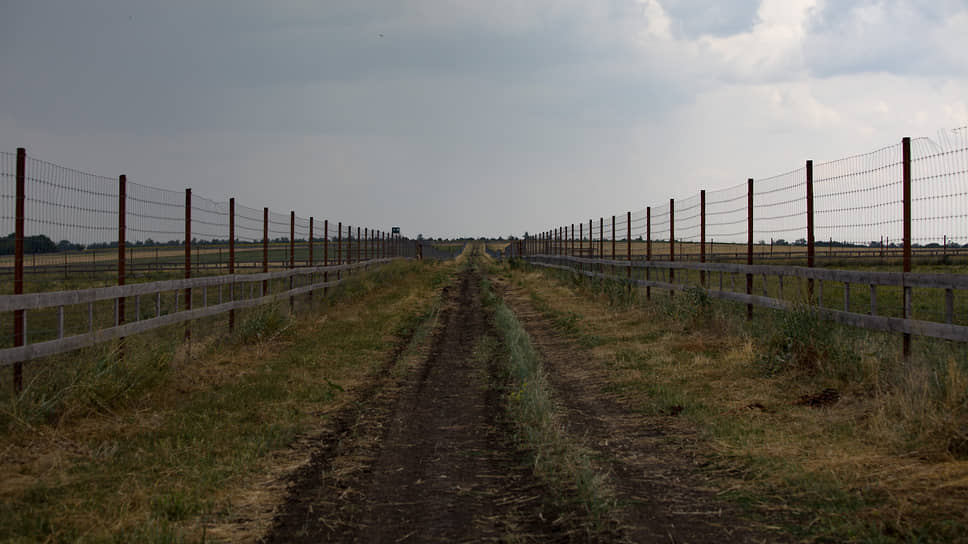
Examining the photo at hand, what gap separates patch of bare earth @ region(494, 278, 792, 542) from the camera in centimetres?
380

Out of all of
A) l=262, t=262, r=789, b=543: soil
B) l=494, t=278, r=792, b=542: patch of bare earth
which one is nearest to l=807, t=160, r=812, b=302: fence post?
l=494, t=278, r=792, b=542: patch of bare earth

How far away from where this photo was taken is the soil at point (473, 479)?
379 cm

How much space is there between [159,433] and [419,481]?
261cm

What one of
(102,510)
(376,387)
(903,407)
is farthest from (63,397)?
(903,407)

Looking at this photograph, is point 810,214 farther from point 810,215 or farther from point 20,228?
point 20,228

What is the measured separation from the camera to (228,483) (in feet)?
15.0

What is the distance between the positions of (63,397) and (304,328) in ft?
23.9

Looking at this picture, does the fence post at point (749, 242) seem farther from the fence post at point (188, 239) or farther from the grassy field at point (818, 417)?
the fence post at point (188, 239)

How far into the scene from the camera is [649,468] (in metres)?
4.98

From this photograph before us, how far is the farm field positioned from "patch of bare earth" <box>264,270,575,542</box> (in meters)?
0.02

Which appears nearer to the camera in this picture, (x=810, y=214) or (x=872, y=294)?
(x=872, y=294)

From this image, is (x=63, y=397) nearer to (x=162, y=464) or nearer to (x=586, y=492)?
(x=162, y=464)

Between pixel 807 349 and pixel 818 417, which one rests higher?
pixel 807 349

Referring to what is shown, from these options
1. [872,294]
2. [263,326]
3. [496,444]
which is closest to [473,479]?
[496,444]
